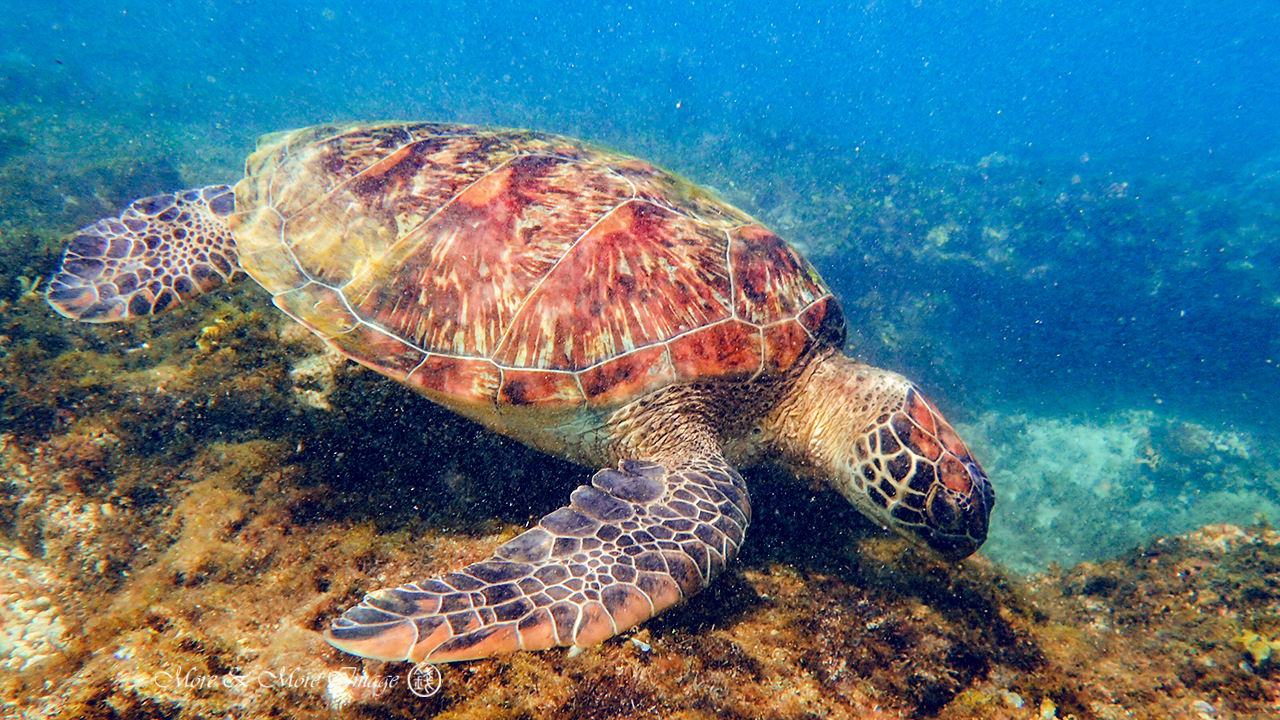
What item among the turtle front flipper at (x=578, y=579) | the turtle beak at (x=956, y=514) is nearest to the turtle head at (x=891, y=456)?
the turtle beak at (x=956, y=514)

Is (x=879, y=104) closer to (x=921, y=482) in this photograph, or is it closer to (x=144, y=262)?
(x=921, y=482)

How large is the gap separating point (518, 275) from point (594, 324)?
1.69ft

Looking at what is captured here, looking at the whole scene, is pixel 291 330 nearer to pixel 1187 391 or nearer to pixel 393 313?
pixel 393 313

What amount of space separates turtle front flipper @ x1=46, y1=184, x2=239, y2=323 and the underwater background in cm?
16

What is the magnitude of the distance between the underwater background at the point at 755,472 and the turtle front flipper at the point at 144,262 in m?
0.16

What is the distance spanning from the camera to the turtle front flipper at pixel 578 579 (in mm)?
1562

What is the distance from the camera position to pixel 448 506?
2561mm

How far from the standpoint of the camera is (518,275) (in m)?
2.63

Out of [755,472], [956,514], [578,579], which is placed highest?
[956,514]

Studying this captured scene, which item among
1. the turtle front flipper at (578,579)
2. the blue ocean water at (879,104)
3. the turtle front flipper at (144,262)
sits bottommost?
the turtle front flipper at (144,262)

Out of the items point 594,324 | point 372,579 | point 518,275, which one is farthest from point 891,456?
point 372,579

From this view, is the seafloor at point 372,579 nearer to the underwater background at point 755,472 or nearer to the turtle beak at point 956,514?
the underwater background at point 755,472

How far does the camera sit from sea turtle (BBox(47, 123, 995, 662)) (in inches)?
99.1

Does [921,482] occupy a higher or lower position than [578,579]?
higher
